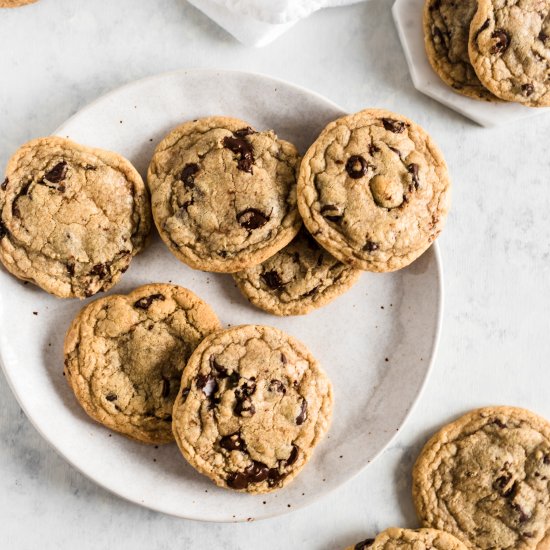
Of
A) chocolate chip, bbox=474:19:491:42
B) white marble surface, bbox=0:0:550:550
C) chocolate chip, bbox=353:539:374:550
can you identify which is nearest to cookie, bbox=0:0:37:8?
white marble surface, bbox=0:0:550:550

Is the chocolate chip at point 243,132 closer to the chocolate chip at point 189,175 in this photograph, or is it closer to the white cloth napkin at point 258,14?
the chocolate chip at point 189,175

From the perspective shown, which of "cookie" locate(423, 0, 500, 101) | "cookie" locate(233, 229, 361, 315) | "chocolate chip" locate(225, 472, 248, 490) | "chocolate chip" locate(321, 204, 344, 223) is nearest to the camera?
"chocolate chip" locate(321, 204, 344, 223)

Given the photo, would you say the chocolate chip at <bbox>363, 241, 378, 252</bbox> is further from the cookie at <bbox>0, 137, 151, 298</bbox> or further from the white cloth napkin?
the white cloth napkin

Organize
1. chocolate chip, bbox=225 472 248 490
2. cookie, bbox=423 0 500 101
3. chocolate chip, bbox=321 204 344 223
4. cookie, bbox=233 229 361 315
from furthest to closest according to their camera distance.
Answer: cookie, bbox=423 0 500 101
cookie, bbox=233 229 361 315
chocolate chip, bbox=225 472 248 490
chocolate chip, bbox=321 204 344 223

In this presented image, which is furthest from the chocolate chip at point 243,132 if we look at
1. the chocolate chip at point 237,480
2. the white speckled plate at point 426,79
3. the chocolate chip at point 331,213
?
the chocolate chip at point 237,480

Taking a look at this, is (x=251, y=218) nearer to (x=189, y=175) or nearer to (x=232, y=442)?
(x=189, y=175)

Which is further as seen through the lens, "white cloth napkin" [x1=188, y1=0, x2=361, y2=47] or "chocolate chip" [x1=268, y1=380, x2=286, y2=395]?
"white cloth napkin" [x1=188, y1=0, x2=361, y2=47]

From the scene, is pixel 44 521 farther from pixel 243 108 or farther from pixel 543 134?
pixel 543 134
